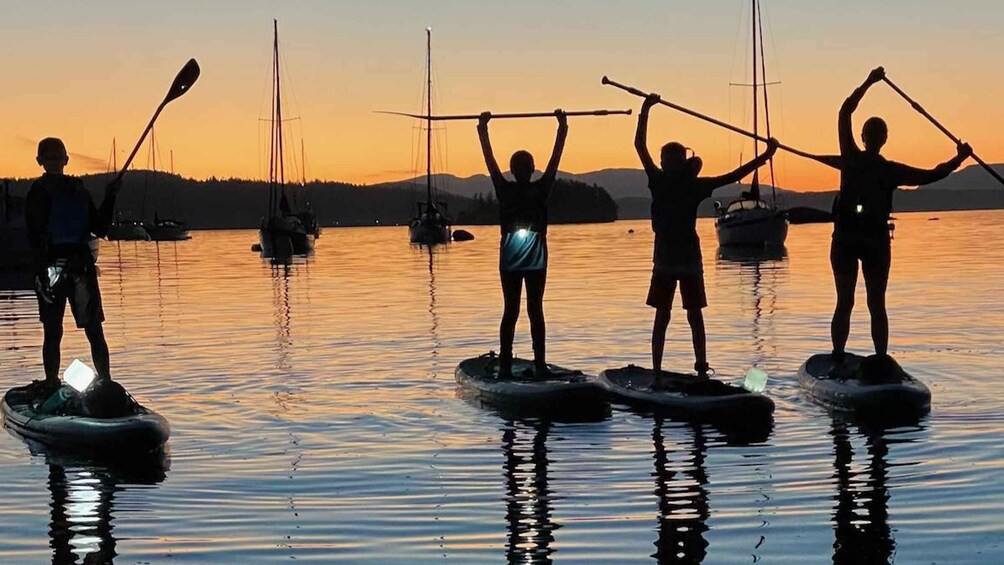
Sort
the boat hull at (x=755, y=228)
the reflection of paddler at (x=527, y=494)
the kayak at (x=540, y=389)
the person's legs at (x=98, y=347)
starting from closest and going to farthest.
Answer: the reflection of paddler at (x=527, y=494)
the person's legs at (x=98, y=347)
the kayak at (x=540, y=389)
the boat hull at (x=755, y=228)

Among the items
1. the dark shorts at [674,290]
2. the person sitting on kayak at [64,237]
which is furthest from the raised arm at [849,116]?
Answer: the person sitting on kayak at [64,237]

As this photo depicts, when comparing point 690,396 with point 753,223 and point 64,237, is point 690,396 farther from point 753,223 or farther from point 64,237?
point 753,223

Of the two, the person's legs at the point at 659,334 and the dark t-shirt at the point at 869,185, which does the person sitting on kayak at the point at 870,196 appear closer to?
the dark t-shirt at the point at 869,185

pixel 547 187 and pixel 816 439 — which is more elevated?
pixel 547 187

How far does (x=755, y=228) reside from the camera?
209 feet

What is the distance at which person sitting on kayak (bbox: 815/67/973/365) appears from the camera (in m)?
12.9

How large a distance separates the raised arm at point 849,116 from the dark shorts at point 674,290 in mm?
1860

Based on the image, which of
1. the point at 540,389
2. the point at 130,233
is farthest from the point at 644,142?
the point at 130,233

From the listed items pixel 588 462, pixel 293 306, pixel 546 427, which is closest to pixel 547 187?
pixel 546 427

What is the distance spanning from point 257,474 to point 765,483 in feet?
12.3

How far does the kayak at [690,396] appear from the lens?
39.8 feet

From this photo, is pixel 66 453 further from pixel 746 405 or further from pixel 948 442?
pixel 948 442

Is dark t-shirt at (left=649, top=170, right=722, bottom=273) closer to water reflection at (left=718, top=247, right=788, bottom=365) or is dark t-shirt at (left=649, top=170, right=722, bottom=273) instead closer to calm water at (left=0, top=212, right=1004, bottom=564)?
calm water at (left=0, top=212, right=1004, bottom=564)

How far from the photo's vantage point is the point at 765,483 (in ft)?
30.8
